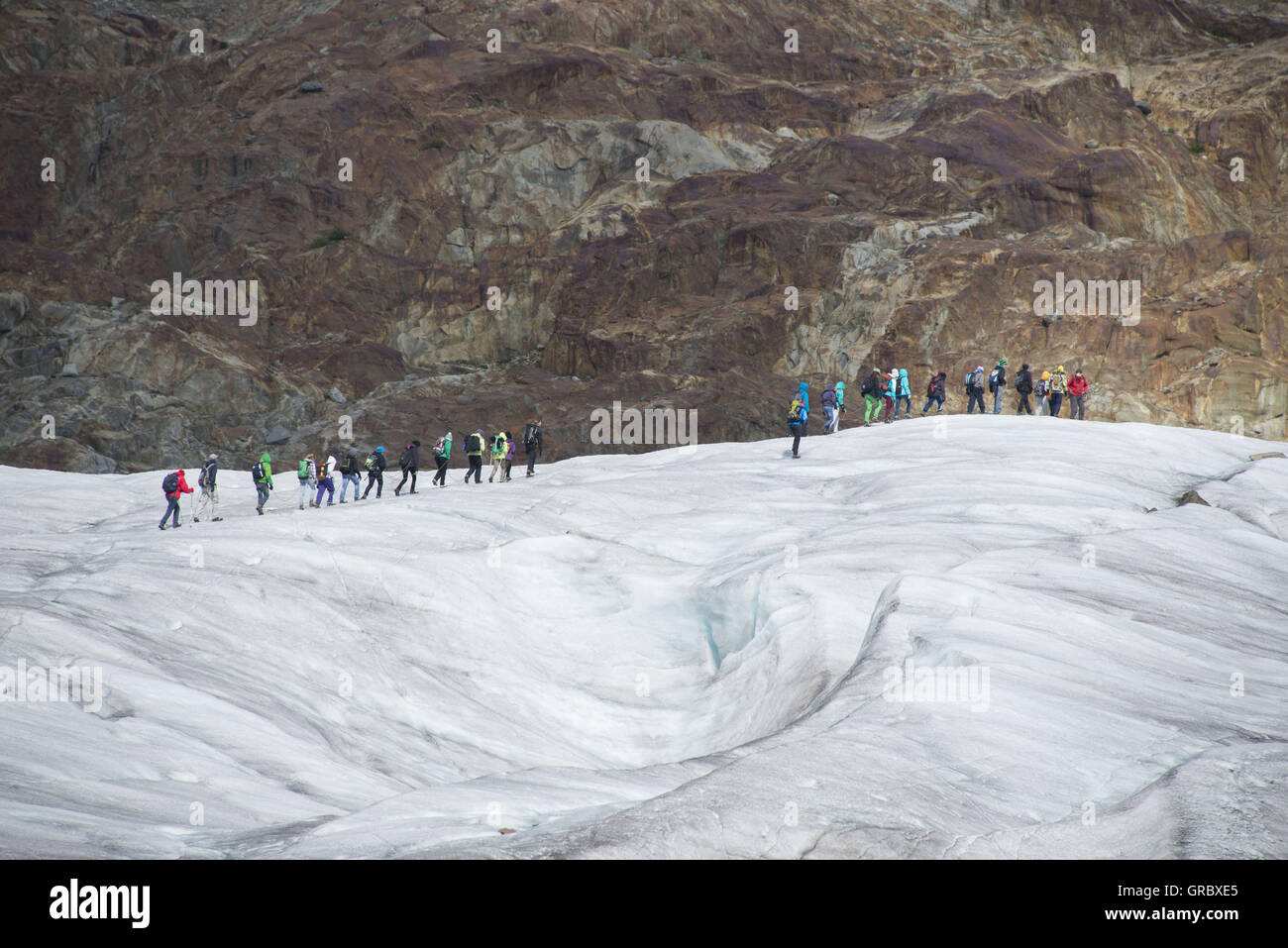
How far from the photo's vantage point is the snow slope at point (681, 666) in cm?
881

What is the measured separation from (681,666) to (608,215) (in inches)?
2157

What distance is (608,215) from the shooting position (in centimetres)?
6956

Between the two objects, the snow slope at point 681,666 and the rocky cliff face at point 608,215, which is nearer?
the snow slope at point 681,666

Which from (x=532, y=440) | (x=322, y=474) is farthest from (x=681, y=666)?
(x=532, y=440)

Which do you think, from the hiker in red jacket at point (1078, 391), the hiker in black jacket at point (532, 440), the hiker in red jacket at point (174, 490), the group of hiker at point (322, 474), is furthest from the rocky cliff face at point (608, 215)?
the hiker in red jacket at point (174, 490)

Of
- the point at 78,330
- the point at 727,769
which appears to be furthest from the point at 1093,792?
the point at 78,330

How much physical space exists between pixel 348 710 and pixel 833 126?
6882cm

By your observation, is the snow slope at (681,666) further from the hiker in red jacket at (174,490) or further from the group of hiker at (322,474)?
the group of hiker at (322,474)

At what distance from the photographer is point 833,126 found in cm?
7638

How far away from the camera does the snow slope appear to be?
28.9ft

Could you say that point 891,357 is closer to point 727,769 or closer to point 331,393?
point 331,393

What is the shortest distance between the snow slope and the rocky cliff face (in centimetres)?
3072

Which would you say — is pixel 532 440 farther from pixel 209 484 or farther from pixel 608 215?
pixel 608 215

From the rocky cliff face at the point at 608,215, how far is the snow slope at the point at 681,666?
101ft
